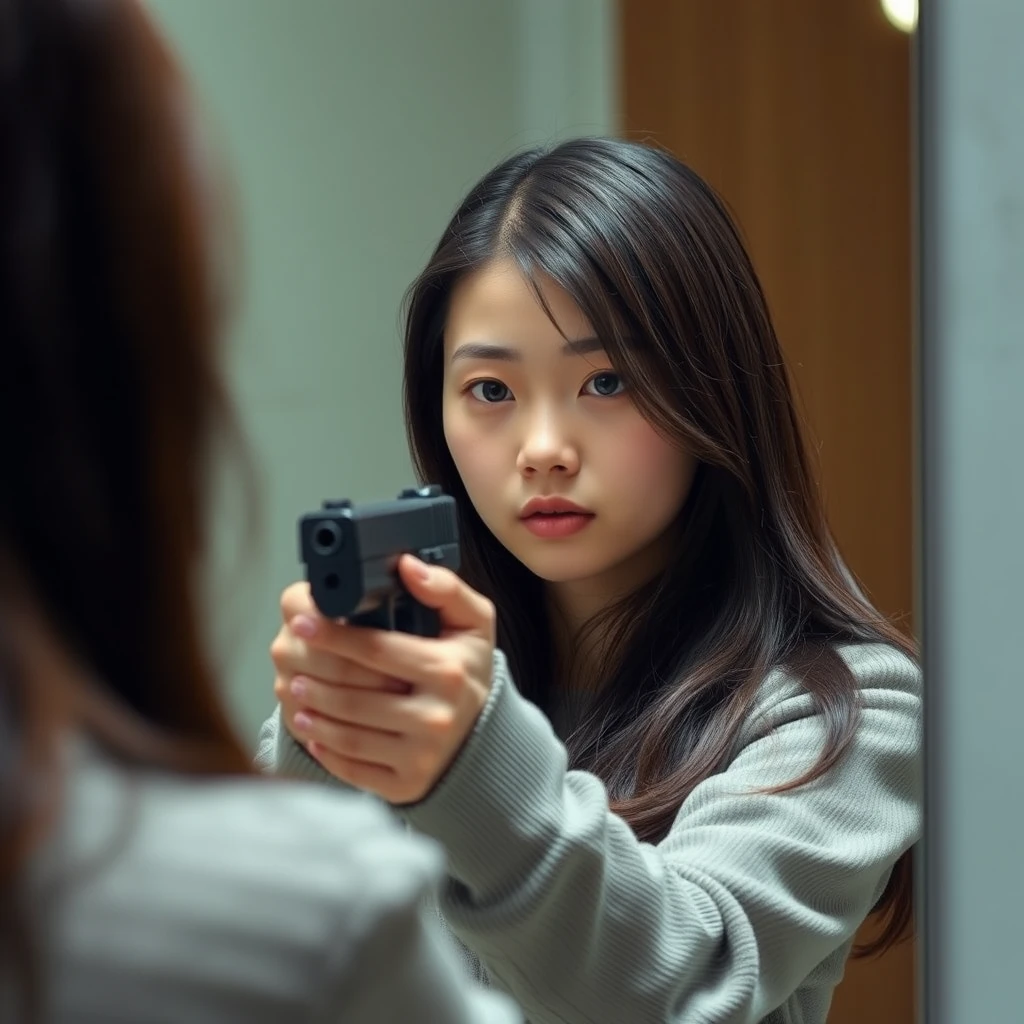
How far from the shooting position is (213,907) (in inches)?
10.0

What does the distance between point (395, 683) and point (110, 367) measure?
16 centimetres

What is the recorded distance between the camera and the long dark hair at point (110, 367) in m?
0.28

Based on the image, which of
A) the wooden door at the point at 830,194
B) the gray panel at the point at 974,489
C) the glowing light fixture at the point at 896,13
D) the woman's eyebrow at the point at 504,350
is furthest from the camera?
the wooden door at the point at 830,194

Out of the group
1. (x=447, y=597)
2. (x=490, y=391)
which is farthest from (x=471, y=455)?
(x=447, y=597)

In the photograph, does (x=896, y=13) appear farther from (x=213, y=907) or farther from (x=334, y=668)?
(x=213, y=907)

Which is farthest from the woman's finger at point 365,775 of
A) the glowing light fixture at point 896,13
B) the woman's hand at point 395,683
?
the glowing light fixture at point 896,13

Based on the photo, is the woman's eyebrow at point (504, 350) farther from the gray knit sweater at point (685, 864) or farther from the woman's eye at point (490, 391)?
the gray knit sweater at point (685, 864)

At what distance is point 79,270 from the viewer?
29cm

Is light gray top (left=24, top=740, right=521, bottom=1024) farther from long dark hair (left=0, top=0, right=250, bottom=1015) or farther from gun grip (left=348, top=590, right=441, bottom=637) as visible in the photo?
gun grip (left=348, top=590, right=441, bottom=637)

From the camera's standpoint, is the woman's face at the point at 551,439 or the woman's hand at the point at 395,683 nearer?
the woman's hand at the point at 395,683

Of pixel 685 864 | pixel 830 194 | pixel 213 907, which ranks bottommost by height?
pixel 685 864

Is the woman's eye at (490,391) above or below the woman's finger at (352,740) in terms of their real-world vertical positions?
above

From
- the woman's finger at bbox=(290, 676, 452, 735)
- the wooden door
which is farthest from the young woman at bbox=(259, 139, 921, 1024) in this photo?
the wooden door

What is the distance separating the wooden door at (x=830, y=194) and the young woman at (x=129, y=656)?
1.99 ft
